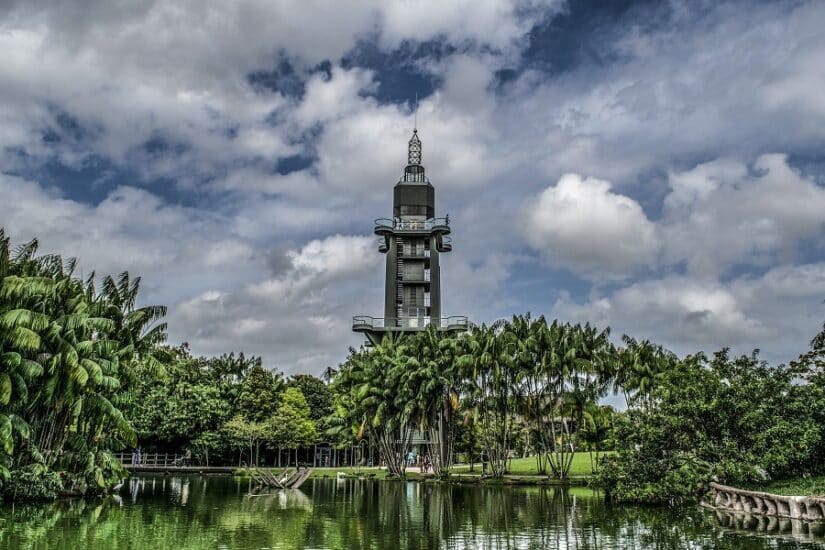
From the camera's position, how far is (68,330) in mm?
29062

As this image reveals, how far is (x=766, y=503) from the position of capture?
83.5ft

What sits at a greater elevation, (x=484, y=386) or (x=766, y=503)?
(x=484, y=386)

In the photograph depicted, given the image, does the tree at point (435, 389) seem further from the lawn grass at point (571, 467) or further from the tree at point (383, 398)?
the lawn grass at point (571, 467)

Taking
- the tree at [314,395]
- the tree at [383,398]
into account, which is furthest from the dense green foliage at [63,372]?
the tree at [314,395]

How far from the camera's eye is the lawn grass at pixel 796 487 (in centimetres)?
2534

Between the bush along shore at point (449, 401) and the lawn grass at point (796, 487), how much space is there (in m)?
0.25

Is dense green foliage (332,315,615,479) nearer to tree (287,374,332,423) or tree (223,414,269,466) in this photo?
tree (223,414,269,466)

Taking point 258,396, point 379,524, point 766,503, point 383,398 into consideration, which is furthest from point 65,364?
point 258,396

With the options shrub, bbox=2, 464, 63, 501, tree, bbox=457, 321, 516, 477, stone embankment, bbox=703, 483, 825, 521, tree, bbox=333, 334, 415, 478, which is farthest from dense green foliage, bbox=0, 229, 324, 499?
stone embankment, bbox=703, 483, 825, 521

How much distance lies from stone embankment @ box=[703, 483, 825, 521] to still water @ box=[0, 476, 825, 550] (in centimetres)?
93

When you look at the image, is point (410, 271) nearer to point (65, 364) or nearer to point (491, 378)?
point (491, 378)

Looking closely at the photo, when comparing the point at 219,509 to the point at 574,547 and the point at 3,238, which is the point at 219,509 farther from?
the point at 574,547

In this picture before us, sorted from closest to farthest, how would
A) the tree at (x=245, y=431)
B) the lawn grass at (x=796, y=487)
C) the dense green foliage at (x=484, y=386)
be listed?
the lawn grass at (x=796, y=487) < the dense green foliage at (x=484, y=386) < the tree at (x=245, y=431)

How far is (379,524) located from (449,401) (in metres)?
24.8
